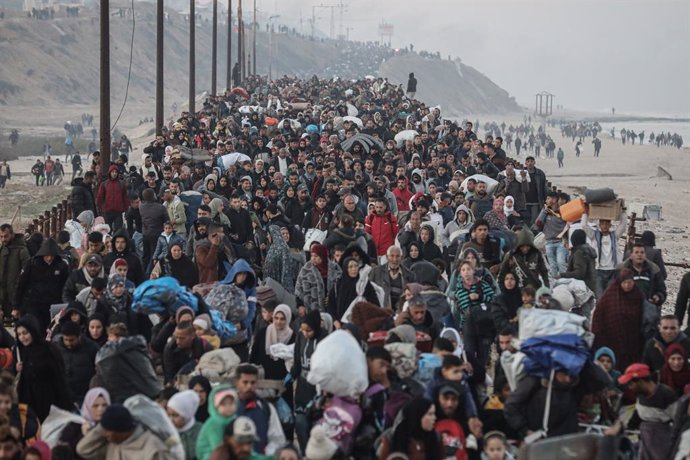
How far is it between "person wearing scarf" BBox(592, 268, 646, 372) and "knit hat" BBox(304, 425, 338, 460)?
4156 mm

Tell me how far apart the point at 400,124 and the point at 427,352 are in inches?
879

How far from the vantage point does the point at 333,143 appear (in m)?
24.2

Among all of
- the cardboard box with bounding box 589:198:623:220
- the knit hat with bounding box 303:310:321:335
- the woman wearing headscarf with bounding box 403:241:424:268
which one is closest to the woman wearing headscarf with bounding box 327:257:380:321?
the woman wearing headscarf with bounding box 403:241:424:268

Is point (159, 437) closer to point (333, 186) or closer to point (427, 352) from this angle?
point (427, 352)

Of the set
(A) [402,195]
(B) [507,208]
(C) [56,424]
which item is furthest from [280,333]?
(A) [402,195]

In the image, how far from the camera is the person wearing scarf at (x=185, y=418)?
797 cm

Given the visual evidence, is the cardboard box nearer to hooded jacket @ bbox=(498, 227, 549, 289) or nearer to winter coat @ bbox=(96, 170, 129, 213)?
hooded jacket @ bbox=(498, 227, 549, 289)

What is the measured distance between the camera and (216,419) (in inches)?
308

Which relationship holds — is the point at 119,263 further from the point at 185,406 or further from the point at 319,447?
the point at 319,447

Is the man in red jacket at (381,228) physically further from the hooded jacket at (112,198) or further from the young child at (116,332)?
the young child at (116,332)

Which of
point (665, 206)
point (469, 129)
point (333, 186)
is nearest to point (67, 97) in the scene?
point (665, 206)

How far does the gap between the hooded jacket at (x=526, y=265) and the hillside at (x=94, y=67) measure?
85137mm

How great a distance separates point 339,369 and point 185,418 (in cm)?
100

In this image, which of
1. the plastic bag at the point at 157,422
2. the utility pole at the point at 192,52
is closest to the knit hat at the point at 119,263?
the plastic bag at the point at 157,422
